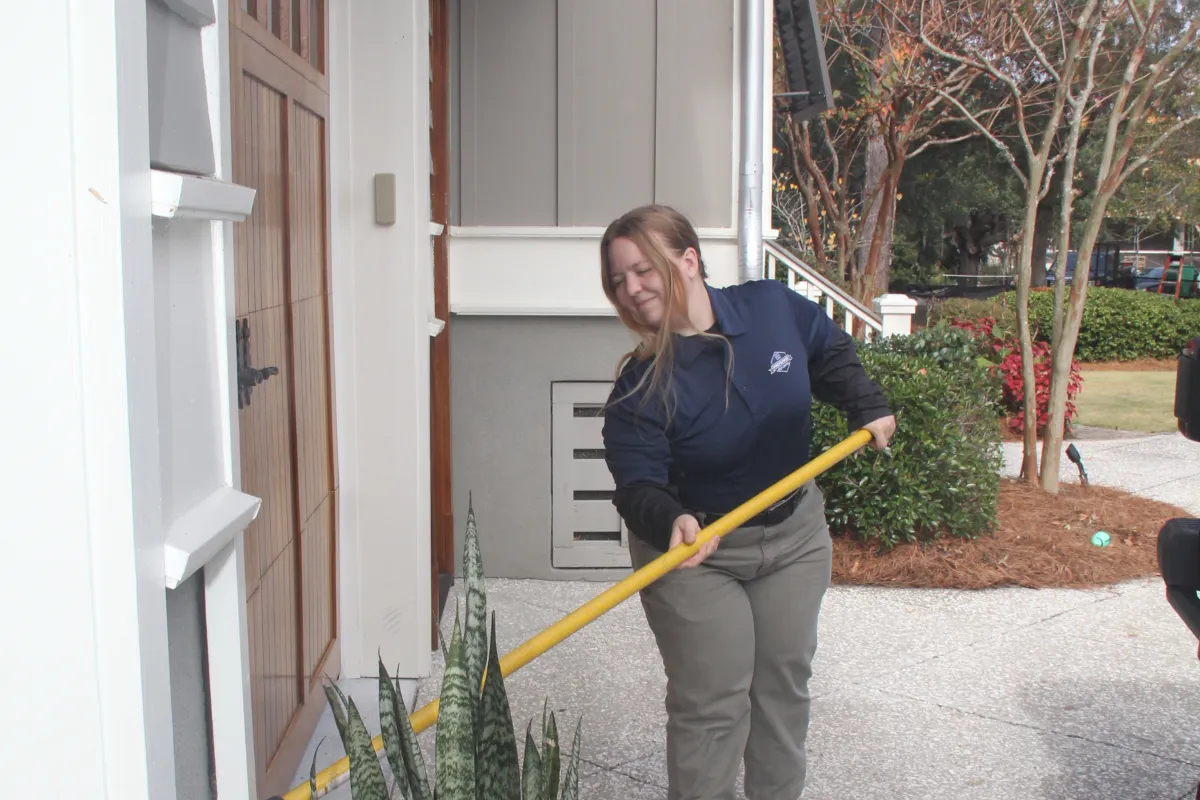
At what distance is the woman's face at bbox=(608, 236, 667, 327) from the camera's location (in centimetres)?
294

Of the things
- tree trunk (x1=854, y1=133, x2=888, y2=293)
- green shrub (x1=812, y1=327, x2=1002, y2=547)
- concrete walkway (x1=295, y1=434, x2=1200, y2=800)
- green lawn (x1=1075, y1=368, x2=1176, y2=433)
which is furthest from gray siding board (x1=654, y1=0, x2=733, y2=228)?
tree trunk (x1=854, y1=133, x2=888, y2=293)

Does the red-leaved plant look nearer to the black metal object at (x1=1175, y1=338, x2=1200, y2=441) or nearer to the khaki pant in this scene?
the black metal object at (x1=1175, y1=338, x2=1200, y2=441)

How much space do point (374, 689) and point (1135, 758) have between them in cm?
267

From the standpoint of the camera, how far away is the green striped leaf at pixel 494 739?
207 cm

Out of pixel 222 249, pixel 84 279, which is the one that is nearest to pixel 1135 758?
pixel 222 249

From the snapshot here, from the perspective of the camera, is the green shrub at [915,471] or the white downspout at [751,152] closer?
the white downspout at [751,152]

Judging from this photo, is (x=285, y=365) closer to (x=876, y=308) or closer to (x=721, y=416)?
(x=721, y=416)

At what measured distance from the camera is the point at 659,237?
9.73ft

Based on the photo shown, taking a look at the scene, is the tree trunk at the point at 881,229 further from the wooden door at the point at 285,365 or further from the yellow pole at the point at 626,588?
the yellow pole at the point at 626,588

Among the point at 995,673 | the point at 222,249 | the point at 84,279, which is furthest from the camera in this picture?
the point at 995,673

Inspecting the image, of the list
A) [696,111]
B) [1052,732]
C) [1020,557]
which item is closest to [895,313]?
[1020,557]

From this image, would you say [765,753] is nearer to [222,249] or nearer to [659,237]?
[659,237]

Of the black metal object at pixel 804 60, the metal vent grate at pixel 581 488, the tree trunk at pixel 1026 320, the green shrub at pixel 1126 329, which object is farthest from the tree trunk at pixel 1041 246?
the metal vent grate at pixel 581 488

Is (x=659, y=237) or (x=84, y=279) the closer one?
(x=84, y=279)
